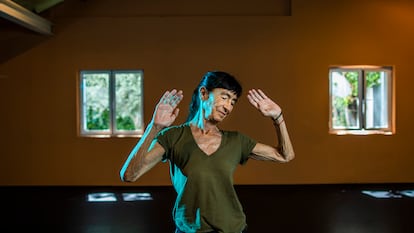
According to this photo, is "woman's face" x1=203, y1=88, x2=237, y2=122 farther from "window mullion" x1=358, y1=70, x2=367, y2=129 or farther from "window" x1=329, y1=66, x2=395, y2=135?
"window mullion" x1=358, y1=70, x2=367, y2=129

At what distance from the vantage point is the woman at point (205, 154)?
1455 millimetres

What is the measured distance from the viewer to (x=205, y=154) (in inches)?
58.4

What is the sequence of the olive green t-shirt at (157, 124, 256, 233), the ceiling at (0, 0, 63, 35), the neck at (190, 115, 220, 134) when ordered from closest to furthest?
the olive green t-shirt at (157, 124, 256, 233) < the neck at (190, 115, 220, 134) < the ceiling at (0, 0, 63, 35)

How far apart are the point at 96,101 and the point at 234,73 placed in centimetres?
244

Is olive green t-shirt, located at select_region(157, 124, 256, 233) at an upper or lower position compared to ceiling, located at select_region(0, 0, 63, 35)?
lower

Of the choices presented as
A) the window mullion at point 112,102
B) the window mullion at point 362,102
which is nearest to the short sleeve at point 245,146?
the window mullion at point 112,102

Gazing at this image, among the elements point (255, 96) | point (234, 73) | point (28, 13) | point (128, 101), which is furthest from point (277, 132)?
point (128, 101)

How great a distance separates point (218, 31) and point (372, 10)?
262cm

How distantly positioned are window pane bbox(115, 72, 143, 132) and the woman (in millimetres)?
6277

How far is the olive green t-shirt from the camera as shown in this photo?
4.76ft

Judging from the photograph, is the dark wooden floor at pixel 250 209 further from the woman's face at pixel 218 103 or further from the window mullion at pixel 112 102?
the woman's face at pixel 218 103

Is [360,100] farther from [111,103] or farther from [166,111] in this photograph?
[166,111]

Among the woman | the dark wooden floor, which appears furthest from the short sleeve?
the dark wooden floor

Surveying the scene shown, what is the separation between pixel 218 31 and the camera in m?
Answer: 7.57
